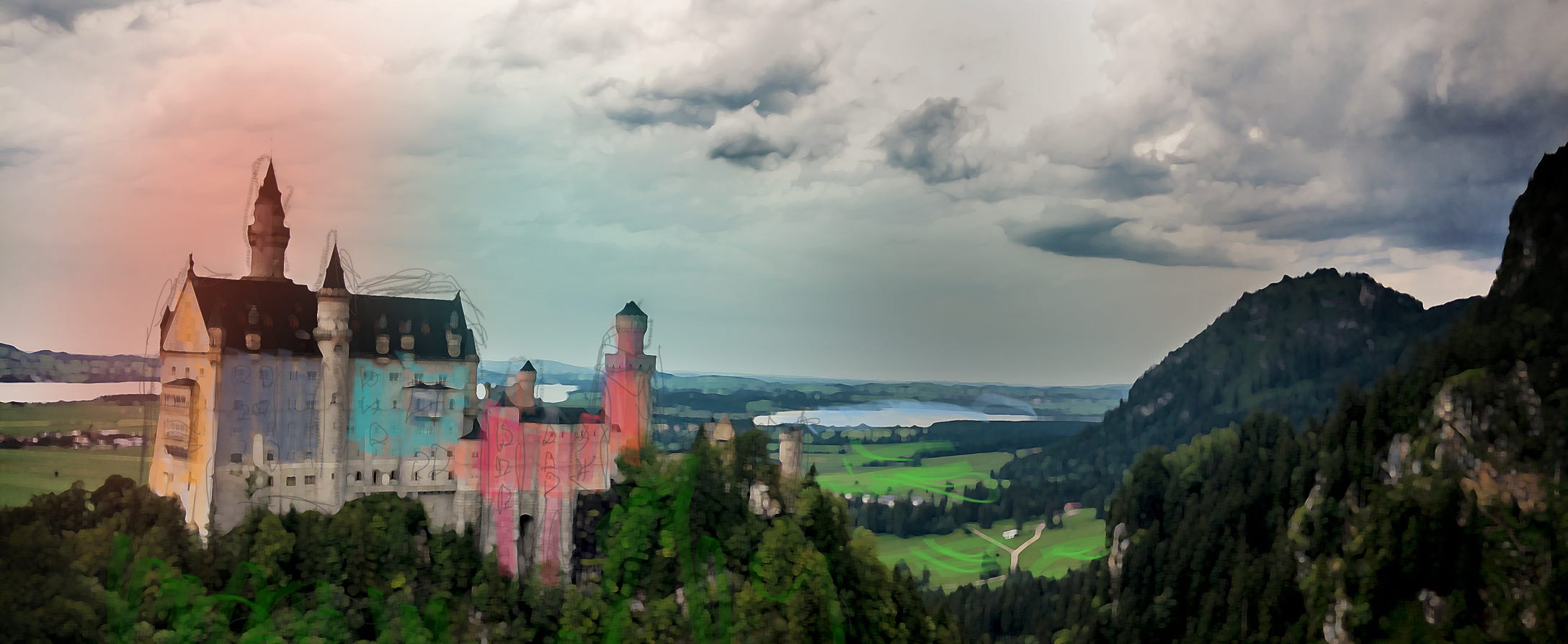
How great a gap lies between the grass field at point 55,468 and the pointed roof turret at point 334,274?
534 centimetres

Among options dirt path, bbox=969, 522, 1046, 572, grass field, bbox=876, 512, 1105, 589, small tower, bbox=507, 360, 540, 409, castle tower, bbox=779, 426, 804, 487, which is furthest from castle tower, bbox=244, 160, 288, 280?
dirt path, bbox=969, 522, 1046, 572

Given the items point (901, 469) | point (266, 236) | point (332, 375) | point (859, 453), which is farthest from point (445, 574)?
point (901, 469)

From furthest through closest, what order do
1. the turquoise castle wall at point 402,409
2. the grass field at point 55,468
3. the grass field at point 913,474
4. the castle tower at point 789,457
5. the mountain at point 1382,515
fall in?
the grass field at point 913,474
the mountain at point 1382,515
the castle tower at point 789,457
the grass field at point 55,468
the turquoise castle wall at point 402,409

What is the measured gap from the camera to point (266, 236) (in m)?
22.2

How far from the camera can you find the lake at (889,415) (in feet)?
103

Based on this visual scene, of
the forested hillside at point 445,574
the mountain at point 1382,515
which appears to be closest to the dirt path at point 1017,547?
the mountain at point 1382,515

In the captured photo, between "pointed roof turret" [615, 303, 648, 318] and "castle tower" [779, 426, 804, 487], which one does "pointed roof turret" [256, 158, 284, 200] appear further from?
"castle tower" [779, 426, 804, 487]

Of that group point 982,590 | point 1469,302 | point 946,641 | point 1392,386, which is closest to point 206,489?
point 946,641

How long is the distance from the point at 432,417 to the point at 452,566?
2.87 meters

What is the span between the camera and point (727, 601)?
23891 mm

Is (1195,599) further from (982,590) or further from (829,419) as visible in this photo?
(829,419)

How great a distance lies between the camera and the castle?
2036cm

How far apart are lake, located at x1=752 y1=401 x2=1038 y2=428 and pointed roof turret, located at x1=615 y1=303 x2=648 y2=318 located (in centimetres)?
660

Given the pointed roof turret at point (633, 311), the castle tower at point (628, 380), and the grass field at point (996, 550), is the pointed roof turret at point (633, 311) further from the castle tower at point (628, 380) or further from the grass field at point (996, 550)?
the grass field at point (996, 550)
